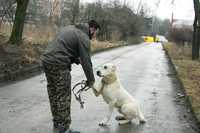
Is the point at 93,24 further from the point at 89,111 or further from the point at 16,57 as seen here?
the point at 16,57

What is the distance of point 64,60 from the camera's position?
22.7 ft

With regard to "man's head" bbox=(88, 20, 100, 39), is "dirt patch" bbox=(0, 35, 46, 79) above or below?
below

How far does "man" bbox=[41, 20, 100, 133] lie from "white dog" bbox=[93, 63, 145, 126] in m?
0.60

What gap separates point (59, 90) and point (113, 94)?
1246 mm

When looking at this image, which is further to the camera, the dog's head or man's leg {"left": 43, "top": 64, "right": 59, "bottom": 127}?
the dog's head

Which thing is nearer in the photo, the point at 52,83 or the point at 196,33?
the point at 52,83

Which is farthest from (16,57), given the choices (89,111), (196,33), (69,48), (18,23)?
(196,33)

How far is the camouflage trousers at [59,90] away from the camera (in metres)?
6.96

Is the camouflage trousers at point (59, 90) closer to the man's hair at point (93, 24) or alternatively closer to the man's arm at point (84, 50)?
the man's arm at point (84, 50)

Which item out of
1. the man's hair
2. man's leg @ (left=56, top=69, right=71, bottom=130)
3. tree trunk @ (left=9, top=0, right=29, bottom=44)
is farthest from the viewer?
tree trunk @ (left=9, top=0, right=29, bottom=44)

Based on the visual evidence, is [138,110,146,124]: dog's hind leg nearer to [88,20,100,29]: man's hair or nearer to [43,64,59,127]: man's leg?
[43,64,59,127]: man's leg

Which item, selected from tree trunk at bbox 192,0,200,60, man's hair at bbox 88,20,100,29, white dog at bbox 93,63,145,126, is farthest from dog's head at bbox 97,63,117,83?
tree trunk at bbox 192,0,200,60

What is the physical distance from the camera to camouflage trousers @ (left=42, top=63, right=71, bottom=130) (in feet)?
22.9

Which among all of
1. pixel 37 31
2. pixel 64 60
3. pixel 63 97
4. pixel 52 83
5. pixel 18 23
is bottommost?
pixel 63 97
